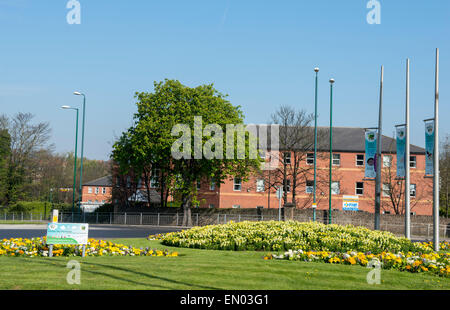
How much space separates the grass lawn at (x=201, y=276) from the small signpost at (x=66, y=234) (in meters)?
1.17

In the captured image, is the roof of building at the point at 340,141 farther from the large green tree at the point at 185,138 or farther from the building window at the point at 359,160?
the large green tree at the point at 185,138

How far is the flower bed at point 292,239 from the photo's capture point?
51.7ft

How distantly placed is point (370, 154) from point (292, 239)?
11.5 meters

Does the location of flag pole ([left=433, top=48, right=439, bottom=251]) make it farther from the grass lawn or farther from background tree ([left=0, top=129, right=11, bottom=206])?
background tree ([left=0, top=129, right=11, bottom=206])

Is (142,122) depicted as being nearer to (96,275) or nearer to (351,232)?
(351,232)

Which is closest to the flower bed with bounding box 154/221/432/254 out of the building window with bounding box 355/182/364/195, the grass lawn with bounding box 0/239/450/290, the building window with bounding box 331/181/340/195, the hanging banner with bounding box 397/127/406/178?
the grass lawn with bounding box 0/239/450/290

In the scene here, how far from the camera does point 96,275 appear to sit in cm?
973

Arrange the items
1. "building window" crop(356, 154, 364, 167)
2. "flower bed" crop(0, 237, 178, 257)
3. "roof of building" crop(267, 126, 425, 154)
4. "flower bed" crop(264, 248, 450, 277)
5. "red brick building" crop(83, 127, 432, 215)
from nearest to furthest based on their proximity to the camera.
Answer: "flower bed" crop(264, 248, 450, 277) → "flower bed" crop(0, 237, 178, 257) → "roof of building" crop(267, 126, 425, 154) → "red brick building" crop(83, 127, 432, 215) → "building window" crop(356, 154, 364, 167)

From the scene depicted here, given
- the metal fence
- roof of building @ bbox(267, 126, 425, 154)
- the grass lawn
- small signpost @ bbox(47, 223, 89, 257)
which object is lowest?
the metal fence

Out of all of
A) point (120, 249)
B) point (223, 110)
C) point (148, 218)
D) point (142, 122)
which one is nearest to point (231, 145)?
point (223, 110)

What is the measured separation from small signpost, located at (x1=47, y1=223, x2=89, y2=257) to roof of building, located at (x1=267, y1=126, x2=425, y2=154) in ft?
139

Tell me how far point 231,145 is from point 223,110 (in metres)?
Result: 4.29

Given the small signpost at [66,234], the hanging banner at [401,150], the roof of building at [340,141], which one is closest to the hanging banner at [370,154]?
the hanging banner at [401,150]

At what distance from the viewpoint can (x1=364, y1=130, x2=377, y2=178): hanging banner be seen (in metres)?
25.8
